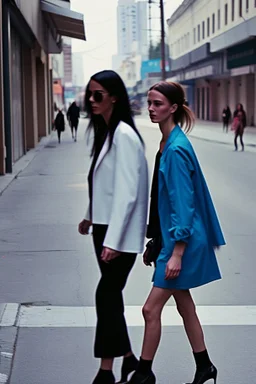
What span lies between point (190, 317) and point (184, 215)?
2.29 ft

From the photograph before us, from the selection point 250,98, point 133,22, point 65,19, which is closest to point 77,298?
point 65,19

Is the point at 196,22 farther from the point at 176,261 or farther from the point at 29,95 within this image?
the point at 176,261

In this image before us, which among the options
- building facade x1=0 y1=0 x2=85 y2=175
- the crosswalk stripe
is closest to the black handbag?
the crosswalk stripe

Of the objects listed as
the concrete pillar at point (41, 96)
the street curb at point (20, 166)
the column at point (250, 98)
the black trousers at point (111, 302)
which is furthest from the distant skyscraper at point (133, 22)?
the black trousers at point (111, 302)

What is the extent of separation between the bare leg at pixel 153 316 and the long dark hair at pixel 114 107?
827mm

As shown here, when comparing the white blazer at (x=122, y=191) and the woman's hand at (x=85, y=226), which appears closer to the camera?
the white blazer at (x=122, y=191)

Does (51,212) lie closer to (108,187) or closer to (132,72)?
(108,187)

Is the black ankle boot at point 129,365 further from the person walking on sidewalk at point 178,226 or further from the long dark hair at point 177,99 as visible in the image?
the long dark hair at point 177,99

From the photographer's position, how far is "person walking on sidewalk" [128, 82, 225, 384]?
420 centimetres

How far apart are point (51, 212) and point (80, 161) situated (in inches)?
457

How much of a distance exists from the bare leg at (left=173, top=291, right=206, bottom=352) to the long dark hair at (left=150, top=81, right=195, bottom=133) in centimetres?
93

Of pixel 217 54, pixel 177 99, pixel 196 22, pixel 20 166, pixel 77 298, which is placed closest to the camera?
pixel 177 99

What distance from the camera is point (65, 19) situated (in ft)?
106

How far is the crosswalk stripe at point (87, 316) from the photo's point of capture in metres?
6.22
